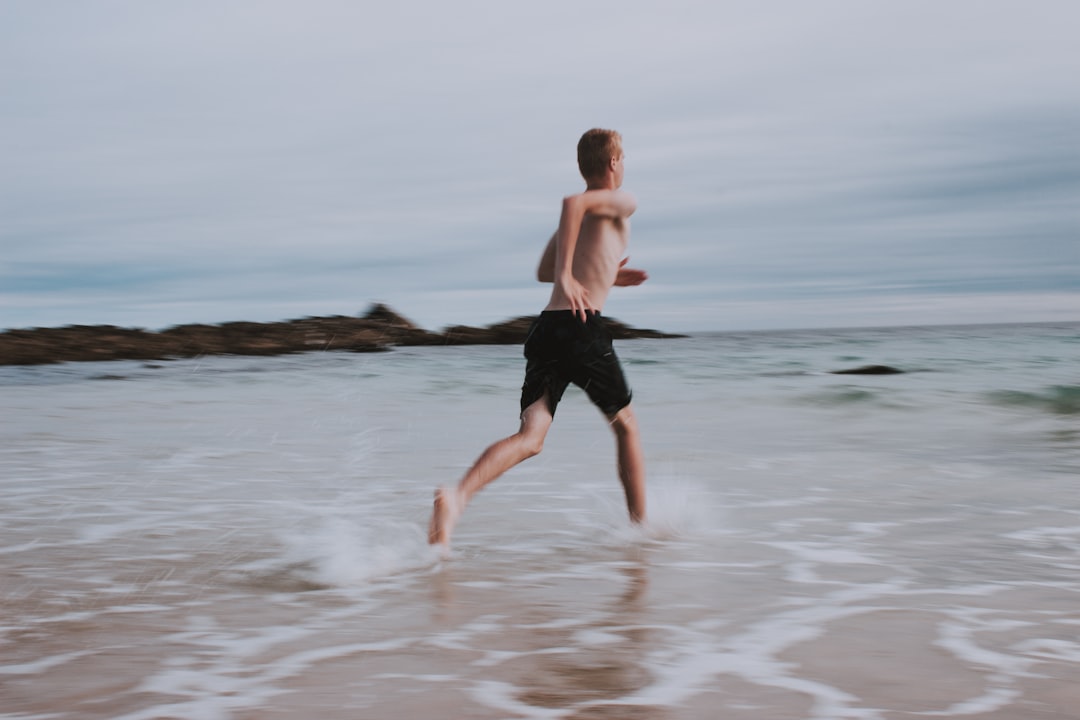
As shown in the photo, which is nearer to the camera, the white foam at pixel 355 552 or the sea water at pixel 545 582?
the sea water at pixel 545 582

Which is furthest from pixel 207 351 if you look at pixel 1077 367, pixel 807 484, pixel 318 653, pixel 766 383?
pixel 318 653

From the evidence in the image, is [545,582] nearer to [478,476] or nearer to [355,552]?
[478,476]

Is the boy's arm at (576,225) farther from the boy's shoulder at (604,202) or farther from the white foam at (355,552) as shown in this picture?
the white foam at (355,552)

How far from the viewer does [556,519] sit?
17.2 ft

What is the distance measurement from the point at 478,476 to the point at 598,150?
1429 mm

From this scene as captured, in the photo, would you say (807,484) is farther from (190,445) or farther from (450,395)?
(450,395)

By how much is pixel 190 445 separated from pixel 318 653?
6533 mm

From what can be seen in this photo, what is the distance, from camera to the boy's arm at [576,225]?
4117 mm

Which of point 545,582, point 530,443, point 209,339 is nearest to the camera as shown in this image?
point 545,582

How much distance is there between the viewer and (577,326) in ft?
13.8

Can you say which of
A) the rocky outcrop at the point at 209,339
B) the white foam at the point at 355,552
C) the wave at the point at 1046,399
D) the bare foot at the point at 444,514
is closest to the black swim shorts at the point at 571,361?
the bare foot at the point at 444,514

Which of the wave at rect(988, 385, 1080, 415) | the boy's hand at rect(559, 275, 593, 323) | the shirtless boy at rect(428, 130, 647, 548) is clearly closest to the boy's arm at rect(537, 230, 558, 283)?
the shirtless boy at rect(428, 130, 647, 548)

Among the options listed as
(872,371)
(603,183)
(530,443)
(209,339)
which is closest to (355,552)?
(530,443)

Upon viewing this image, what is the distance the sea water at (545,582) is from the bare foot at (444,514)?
0.25 ft
